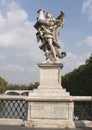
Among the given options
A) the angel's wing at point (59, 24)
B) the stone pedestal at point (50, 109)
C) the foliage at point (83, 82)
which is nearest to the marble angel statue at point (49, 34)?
the angel's wing at point (59, 24)

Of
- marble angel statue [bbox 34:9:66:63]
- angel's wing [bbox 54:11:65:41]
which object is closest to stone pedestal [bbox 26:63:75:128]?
marble angel statue [bbox 34:9:66:63]

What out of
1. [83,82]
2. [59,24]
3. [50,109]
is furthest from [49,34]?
[83,82]

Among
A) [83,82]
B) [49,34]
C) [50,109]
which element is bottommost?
[50,109]

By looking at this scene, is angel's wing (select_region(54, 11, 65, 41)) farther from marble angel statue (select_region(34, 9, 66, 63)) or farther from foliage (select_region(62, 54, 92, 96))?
foliage (select_region(62, 54, 92, 96))

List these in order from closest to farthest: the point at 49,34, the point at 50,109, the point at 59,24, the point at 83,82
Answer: the point at 50,109 → the point at 49,34 → the point at 59,24 → the point at 83,82

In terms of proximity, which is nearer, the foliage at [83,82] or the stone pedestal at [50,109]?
the stone pedestal at [50,109]

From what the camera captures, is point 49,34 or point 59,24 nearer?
point 49,34

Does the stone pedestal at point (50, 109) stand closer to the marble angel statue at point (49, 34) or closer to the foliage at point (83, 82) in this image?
the marble angel statue at point (49, 34)

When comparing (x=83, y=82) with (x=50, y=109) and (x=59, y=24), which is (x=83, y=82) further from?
(x=50, y=109)

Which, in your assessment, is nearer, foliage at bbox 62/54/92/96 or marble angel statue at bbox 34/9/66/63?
marble angel statue at bbox 34/9/66/63

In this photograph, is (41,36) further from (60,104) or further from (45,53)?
(60,104)

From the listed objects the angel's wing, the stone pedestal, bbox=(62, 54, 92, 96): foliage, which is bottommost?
the stone pedestal

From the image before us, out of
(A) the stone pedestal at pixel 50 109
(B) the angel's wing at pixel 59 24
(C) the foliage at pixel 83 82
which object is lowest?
(A) the stone pedestal at pixel 50 109

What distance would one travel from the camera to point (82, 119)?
21.2m
